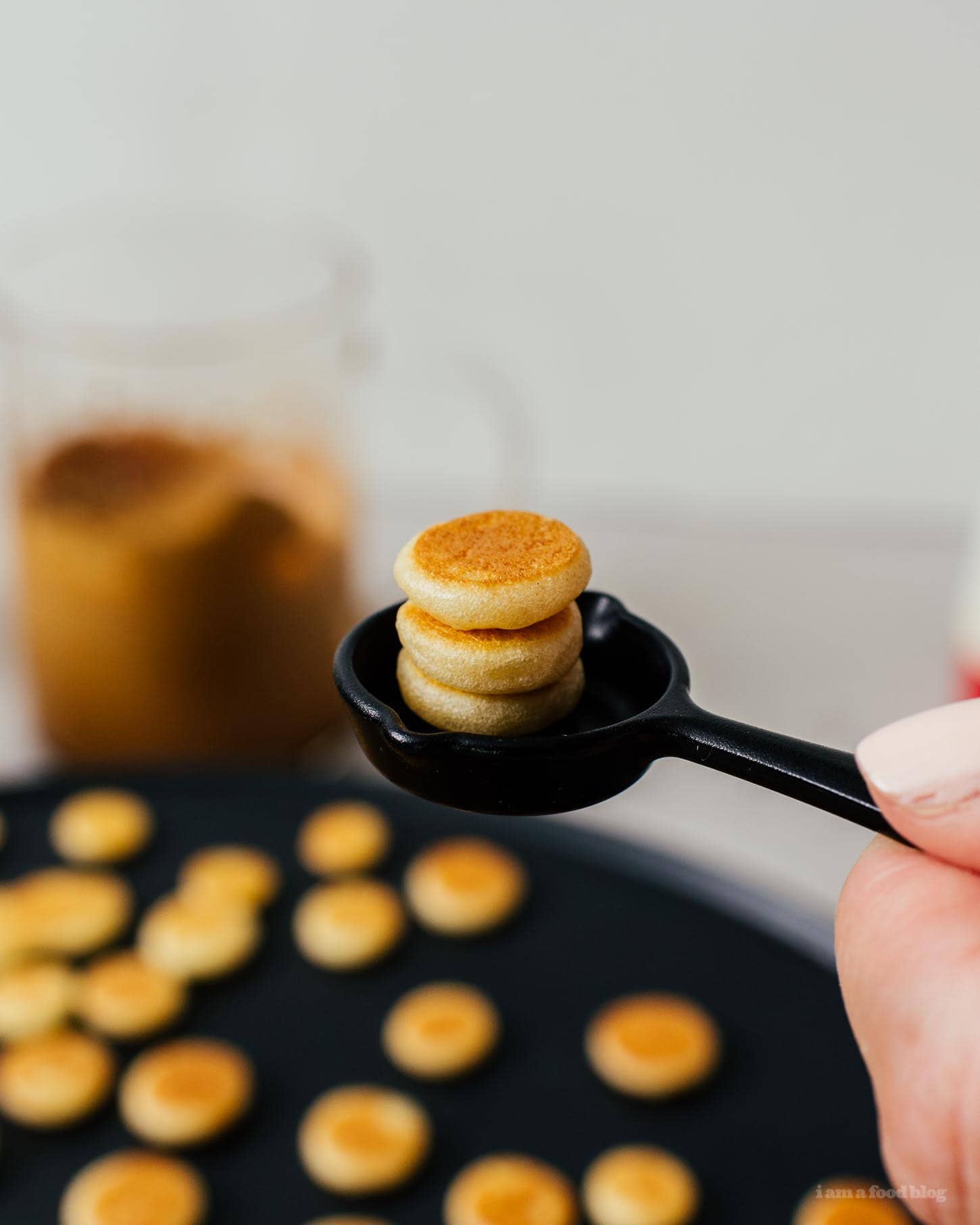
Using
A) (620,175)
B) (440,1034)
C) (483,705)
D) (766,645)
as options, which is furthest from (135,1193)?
(620,175)

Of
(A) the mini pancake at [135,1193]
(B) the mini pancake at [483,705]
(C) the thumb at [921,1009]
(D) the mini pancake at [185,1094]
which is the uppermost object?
(B) the mini pancake at [483,705]

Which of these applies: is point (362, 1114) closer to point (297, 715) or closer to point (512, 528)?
point (297, 715)

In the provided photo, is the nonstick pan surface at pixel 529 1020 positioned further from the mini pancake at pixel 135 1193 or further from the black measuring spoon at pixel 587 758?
the black measuring spoon at pixel 587 758

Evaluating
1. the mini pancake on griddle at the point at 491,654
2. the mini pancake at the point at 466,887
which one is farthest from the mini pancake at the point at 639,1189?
the mini pancake on griddle at the point at 491,654

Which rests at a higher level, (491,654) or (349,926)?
(491,654)

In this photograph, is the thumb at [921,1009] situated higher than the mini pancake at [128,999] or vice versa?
the thumb at [921,1009]

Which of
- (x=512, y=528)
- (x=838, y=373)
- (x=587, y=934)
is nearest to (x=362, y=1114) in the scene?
(x=587, y=934)

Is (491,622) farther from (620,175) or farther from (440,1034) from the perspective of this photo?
(620,175)
